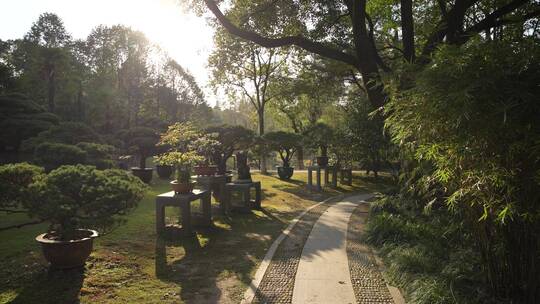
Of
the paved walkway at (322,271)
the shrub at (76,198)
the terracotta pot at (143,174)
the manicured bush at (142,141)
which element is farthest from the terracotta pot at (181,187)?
the manicured bush at (142,141)

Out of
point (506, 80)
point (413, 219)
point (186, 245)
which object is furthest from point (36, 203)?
point (413, 219)

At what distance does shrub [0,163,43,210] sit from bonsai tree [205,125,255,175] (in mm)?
8577

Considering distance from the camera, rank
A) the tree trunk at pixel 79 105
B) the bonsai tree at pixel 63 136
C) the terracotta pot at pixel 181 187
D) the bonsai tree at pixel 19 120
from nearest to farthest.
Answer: the terracotta pot at pixel 181 187 < the bonsai tree at pixel 63 136 < the bonsai tree at pixel 19 120 < the tree trunk at pixel 79 105

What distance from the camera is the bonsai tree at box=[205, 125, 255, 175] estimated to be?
13.8 metres

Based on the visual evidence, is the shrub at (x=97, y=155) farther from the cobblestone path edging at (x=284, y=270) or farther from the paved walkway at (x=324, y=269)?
the paved walkway at (x=324, y=269)

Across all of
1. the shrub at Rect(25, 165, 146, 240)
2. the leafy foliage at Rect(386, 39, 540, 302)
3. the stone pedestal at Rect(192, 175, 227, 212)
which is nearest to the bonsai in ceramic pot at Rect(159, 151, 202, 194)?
the stone pedestal at Rect(192, 175, 227, 212)

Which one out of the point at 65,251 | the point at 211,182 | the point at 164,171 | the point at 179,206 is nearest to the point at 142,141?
the point at 164,171

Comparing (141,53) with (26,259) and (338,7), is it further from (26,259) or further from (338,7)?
(26,259)

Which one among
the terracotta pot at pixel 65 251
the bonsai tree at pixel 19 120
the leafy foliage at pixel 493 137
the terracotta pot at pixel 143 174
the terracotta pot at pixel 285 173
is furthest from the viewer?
the terracotta pot at pixel 285 173

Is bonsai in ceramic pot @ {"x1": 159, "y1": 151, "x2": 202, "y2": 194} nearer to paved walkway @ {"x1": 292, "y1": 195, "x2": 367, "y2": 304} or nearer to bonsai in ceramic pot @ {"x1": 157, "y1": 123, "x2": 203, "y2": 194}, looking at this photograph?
bonsai in ceramic pot @ {"x1": 157, "y1": 123, "x2": 203, "y2": 194}

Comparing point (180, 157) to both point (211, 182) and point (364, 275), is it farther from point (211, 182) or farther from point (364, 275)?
point (364, 275)

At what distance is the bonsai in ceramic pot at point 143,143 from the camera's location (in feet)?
51.2

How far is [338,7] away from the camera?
1178cm

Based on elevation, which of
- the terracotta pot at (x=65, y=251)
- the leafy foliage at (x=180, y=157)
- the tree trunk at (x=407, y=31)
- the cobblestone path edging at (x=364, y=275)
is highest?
the tree trunk at (x=407, y=31)
